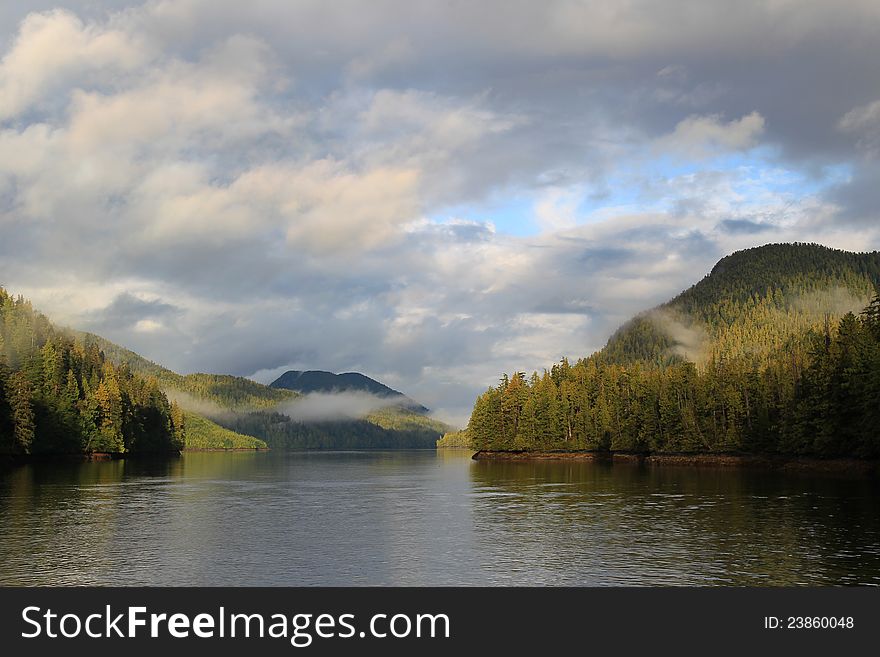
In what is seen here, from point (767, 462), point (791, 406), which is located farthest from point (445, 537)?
point (767, 462)

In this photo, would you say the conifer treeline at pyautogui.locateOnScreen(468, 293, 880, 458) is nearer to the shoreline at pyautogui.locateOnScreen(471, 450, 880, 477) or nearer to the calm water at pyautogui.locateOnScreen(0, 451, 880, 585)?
the shoreline at pyautogui.locateOnScreen(471, 450, 880, 477)

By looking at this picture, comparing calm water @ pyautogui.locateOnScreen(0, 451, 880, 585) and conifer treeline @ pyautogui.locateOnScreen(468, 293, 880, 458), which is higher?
conifer treeline @ pyautogui.locateOnScreen(468, 293, 880, 458)

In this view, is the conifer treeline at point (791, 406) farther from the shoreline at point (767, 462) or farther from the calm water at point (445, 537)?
the calm water at point (445, 537)

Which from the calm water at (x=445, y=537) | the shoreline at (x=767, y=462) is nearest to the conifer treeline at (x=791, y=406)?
the shoreline at (x=767, y=462)

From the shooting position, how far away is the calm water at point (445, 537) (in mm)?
42406

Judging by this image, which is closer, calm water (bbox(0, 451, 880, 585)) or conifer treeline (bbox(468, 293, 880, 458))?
calm water (bbox(0, 451, 880, 585))

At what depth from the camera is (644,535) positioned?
56.3 meters

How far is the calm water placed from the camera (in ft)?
139

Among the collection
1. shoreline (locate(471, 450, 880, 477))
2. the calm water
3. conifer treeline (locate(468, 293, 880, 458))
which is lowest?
shoreline (locate(471, 450, 880, 477))

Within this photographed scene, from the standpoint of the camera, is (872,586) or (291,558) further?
(291,558)

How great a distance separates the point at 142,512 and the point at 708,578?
176 feet

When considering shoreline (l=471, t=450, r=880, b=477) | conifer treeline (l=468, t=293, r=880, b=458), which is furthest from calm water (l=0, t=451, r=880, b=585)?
conifer treeline (l=468, t=293, r=880, b=458)
